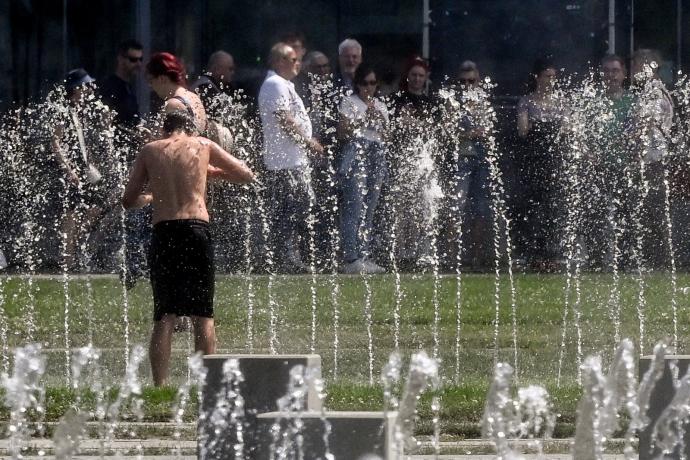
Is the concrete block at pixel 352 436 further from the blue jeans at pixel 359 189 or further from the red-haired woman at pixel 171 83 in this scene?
the blue jeans at pixel 359 189

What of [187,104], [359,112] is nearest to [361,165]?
[359,112]

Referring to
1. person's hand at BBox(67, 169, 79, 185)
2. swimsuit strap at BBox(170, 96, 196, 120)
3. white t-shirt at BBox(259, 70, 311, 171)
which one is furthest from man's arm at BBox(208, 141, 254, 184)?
person's hand at BBox(67, 169, 79, 185)

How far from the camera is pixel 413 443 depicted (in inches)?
272

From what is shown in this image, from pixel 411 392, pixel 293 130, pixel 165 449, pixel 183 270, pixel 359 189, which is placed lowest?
pixel 165 449

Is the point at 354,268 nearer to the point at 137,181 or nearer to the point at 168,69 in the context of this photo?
the point at 168,69

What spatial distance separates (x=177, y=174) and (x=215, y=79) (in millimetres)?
5993

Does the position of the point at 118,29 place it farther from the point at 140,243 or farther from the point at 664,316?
the point at 664,316

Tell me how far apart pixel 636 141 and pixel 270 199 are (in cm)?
307

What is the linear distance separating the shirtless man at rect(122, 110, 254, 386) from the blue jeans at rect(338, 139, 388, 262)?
19.3ft

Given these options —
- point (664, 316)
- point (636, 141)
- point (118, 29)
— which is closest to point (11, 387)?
point (664, 316)

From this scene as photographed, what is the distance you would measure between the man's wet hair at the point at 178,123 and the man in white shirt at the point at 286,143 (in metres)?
4.45

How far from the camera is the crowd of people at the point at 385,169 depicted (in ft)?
47.6

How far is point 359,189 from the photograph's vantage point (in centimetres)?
1512

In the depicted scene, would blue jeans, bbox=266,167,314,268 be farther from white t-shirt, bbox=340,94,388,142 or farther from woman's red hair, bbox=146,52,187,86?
woman's red hair, bbox=146,52,187,86
